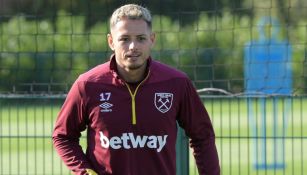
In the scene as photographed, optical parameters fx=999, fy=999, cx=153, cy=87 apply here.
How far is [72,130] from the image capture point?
5812 mm

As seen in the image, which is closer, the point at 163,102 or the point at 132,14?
the point at 132,14

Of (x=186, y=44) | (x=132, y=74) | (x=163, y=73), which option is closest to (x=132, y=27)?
(x=132, y=74)

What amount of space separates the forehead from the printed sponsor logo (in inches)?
22.8

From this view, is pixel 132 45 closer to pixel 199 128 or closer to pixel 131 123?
pixel 131 123

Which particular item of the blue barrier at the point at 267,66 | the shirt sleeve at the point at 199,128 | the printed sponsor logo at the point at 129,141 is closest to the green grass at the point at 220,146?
the blue barrier at the point at 267,66

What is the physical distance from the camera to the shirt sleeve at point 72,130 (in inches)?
226

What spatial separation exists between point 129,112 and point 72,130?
384 millimetres

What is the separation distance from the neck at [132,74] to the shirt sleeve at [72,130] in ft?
0.89

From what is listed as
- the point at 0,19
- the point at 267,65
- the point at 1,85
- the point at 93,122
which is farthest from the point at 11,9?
the point at 93,122

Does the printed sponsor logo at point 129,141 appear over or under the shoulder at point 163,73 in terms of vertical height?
under

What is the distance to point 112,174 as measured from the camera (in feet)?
18.6

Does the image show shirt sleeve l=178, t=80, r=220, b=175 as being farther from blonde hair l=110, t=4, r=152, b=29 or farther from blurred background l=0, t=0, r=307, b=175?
blurred background l=0, t=0, r=307, b=175

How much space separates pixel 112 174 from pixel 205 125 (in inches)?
24.7

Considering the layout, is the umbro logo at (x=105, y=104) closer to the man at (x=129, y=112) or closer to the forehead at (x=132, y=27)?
the man at (x=129, y=112)
